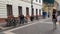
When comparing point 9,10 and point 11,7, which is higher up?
point 11,7

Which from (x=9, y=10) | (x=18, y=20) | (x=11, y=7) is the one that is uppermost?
(x=11, y=7)

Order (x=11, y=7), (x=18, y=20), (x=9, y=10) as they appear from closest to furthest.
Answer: (x=18, y=20) → (x=9, y=10) → (x=11, y=7)

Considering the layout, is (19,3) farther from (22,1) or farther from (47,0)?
(47,0)

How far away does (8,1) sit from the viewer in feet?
96.4

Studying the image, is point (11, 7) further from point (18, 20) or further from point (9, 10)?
point (18, 20)

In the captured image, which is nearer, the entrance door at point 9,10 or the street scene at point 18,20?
the street scene at point 18,20

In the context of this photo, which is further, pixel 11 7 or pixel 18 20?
pixel 11 7

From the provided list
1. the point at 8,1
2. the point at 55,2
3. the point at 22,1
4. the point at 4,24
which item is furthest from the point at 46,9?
the point at 4,24

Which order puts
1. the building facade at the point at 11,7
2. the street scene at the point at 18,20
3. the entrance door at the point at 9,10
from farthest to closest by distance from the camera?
the entrance door at the point at 9,10 → the building facade at the point at 11,7 → the street scene at the point at 18,20

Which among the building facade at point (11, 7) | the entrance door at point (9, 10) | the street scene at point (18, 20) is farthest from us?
the entrance door at point (9, 10)

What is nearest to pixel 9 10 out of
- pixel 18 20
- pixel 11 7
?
Answer: pixel 11 7

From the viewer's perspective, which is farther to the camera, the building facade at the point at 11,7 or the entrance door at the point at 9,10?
the entrance door at the point at 9,10

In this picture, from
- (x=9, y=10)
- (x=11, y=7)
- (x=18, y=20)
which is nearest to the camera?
(x=18, y=20)

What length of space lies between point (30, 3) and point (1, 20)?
17.3 meters
